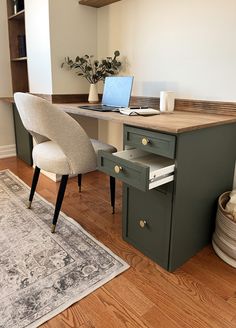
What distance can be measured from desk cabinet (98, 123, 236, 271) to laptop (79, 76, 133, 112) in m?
0.54

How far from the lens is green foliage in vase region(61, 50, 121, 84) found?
221 cm

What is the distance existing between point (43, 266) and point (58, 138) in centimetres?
66

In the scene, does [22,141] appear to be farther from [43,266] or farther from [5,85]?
[43,266]

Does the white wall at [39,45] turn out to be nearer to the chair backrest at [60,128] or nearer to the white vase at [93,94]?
the white vase at [93,94]

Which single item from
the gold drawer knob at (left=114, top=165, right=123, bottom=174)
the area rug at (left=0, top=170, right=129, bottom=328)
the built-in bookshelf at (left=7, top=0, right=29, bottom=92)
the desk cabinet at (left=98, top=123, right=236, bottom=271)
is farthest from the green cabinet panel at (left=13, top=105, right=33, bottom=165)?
the gold drawer knob at (left=114, top=165, right=123, bottom=174)

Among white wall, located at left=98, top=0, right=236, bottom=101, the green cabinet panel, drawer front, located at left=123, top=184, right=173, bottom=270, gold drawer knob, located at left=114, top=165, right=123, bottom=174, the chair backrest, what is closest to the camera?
gold drawer knob, located at left=114, top=165, right=123, bottom=174

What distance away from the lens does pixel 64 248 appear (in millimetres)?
1458

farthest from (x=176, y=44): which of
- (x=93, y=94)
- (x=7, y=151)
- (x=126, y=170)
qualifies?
(x=7, y=151)

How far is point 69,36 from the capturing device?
2230 millimetres

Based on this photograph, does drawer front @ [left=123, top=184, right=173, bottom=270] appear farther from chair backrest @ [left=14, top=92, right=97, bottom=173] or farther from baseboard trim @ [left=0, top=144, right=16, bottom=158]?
baseboard trim @ [left=0, top=144, right=16, bottom=158]

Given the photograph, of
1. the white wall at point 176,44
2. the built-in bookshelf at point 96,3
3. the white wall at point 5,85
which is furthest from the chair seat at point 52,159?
the white wall at point 5,85

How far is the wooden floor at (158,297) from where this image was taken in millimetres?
1036

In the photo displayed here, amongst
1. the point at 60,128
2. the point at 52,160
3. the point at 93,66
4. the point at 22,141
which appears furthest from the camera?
the point at 22,141

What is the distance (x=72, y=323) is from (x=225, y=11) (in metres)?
1.71
